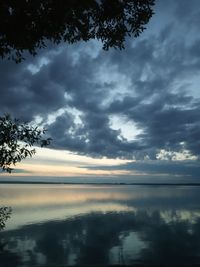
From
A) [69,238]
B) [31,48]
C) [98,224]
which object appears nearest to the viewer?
[31,48]

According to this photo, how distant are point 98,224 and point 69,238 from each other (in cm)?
1431

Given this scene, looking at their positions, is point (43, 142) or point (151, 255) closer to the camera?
point (43, 142)

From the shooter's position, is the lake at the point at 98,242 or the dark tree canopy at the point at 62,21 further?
the lake at the point at 98,242

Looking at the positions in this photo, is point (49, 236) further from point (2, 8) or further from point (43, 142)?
point (2, 8)

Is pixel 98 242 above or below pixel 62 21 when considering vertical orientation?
below

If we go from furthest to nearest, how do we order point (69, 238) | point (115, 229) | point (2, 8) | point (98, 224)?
Answer: point (98, 224) < point (115, 229) < point (69, 238) < point (2, 8)

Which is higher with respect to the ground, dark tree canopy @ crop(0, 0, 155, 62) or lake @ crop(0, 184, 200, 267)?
dark tree canopy @ crop(0, 0, 155, 62)

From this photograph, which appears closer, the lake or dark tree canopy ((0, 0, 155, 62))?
dark tree canopy ((0, 0, 155, 62))

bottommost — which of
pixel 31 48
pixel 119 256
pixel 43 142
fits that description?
pixel 119 256

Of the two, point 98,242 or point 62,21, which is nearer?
point 62,21

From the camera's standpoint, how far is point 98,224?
56688 millimetres

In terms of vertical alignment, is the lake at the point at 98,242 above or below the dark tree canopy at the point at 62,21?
below

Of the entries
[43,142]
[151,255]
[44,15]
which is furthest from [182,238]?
[44,15]

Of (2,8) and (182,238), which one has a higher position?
(2,8)
